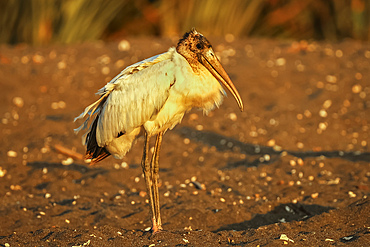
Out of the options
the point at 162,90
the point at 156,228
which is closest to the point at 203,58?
the point at 162,90

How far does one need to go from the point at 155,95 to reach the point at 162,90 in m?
0.08

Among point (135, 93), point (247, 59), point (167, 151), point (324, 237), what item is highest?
point (247, 59)

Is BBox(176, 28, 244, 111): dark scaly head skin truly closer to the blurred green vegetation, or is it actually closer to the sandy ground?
the sandy ground

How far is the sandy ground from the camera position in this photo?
16.8ft

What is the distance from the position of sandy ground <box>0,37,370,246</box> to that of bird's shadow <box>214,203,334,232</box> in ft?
0.04

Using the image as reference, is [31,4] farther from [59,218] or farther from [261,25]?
[59,218]

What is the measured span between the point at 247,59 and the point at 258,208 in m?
4.71

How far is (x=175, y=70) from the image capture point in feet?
16.0

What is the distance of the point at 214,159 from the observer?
7.48 meters

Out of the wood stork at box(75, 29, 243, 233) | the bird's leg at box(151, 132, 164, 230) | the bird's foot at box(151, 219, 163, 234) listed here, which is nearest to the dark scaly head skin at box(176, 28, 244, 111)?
the wood stork at box(75, 29, 243, 233)

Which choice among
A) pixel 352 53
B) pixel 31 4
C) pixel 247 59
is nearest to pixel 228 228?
pixel 247 59

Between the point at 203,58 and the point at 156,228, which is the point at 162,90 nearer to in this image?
the point at 203,58

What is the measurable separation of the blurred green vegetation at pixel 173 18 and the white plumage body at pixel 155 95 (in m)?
6.00

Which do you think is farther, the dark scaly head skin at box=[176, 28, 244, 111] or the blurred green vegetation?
the blurred green vegetation
